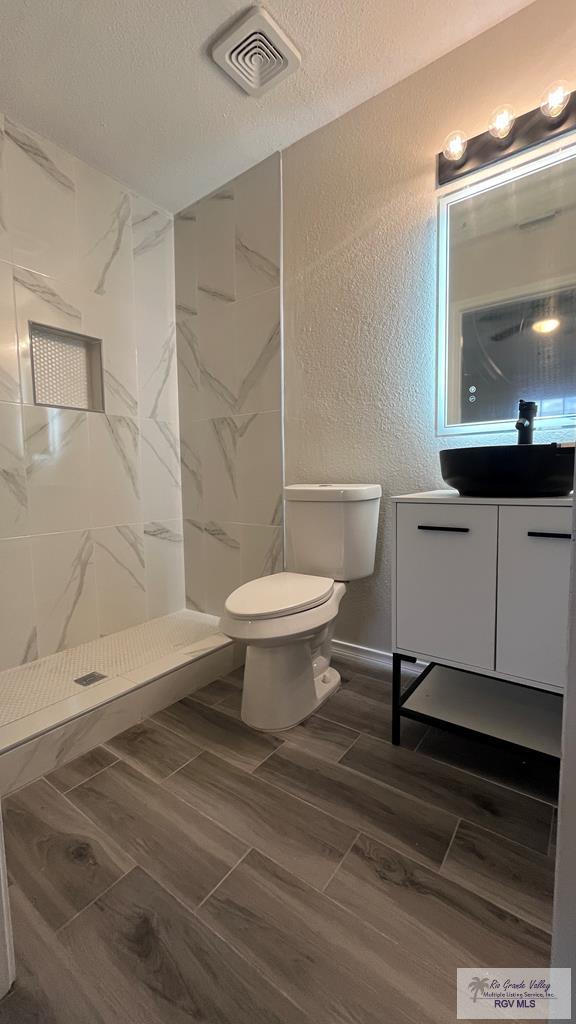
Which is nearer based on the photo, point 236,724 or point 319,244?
point 236,724

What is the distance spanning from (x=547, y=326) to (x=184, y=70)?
1.58 m

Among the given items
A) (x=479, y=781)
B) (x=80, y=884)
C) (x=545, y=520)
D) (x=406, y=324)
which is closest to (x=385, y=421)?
(x=406, y=324)

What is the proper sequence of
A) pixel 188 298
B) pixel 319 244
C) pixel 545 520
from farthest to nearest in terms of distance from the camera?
pixel 188 298 < pixel 319 244 < pixel 545 520

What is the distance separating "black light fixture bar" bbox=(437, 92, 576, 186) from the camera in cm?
133

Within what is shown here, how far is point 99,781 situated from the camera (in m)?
1.24

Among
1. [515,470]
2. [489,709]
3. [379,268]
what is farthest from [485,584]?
[379,268]

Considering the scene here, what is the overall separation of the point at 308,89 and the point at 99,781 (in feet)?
8.32

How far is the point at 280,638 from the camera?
1.33 metres

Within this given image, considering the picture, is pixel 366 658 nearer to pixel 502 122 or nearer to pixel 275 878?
pixel 275 878

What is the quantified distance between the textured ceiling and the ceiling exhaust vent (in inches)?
1.3

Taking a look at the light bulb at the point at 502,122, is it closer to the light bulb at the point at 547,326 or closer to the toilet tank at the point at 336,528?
the light bulb at the point at 547,326

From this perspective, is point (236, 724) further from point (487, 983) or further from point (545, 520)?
point (545, 520)

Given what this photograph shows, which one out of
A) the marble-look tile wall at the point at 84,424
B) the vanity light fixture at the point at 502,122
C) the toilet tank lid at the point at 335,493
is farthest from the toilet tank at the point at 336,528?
the vanity light fixture at the point at 502,122

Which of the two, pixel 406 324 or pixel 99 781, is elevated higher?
pixel 406 324
